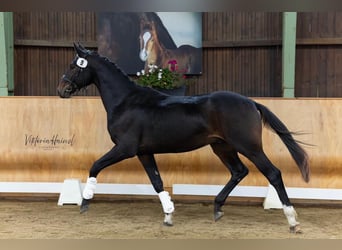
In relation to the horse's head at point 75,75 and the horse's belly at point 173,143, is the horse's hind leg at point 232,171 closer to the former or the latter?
the horse's belly at point 173,143

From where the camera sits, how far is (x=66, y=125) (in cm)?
545

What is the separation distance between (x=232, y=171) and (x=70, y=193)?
2.19m

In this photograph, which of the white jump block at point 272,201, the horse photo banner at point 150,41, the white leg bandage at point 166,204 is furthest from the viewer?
the horse photo banner at point 150,41

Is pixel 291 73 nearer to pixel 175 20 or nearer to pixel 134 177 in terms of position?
pixel 175 20

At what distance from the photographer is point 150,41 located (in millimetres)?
9664

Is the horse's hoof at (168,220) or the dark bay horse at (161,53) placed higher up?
the dark bay horse at (161,53)

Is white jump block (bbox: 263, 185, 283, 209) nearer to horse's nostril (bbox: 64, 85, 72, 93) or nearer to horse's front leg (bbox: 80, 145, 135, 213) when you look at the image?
horse's front leg (bbox: 80, 145, 135, 213)

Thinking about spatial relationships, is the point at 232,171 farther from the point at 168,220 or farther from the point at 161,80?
the point at 161,80

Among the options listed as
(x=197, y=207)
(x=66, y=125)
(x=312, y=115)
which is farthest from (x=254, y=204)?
(x=66, y=125)

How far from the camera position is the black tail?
3.98 m

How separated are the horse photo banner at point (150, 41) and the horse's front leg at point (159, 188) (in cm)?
553

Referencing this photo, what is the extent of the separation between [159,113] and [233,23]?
246 inches

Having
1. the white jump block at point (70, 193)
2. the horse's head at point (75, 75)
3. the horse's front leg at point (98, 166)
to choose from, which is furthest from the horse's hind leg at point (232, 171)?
the white jump block at point (70, 193)

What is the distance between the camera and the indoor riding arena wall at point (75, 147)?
5293mm
